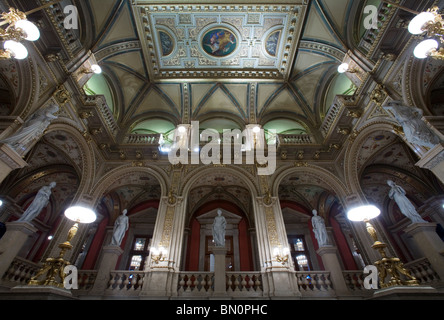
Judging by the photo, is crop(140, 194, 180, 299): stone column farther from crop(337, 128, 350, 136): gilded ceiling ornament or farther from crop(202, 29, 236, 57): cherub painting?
crop(202, 29, 236, 57): cherub painting

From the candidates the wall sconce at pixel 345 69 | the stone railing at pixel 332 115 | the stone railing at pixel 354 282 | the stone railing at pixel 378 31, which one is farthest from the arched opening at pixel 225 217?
the stone railing at pixel 378 31

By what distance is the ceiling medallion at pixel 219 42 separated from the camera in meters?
9.89

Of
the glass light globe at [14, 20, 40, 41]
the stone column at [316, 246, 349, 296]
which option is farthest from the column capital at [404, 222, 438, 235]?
the glass light globe at [14, 20, 40, 41]

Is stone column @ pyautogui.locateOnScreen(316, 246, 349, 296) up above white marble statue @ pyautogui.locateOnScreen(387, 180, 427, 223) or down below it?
below

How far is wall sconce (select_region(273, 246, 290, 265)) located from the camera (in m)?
6.76

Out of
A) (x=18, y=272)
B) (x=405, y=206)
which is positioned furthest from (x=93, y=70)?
(x=405, y=206)

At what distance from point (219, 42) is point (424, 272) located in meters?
11.4

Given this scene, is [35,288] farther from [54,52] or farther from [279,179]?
[279,179]

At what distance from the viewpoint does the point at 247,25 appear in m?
9.57

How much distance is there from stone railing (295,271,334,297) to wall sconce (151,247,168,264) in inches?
168

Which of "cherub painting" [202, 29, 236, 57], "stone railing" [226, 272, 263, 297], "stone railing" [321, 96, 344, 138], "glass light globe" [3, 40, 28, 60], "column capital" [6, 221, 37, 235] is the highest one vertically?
"cherub painting" [202, 29, 236, 57]

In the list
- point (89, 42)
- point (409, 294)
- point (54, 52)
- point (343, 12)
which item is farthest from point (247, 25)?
point (409, 294)

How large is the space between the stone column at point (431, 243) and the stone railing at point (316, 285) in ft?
8.75

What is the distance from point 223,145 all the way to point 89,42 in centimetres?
645
